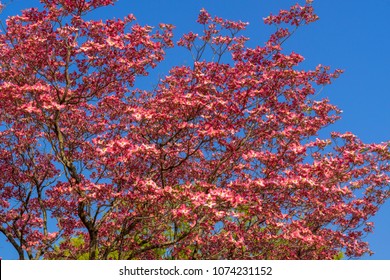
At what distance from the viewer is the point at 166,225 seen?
1195 centimetres

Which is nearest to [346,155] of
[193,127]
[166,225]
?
[193,127]

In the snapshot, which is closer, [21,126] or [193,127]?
[193,127]

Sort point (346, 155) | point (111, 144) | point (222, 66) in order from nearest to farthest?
point (111, 144) → point (346, 155) → point (222, 66)

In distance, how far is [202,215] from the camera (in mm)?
11445

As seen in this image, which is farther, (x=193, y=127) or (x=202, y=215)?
(x=193, y=127)
